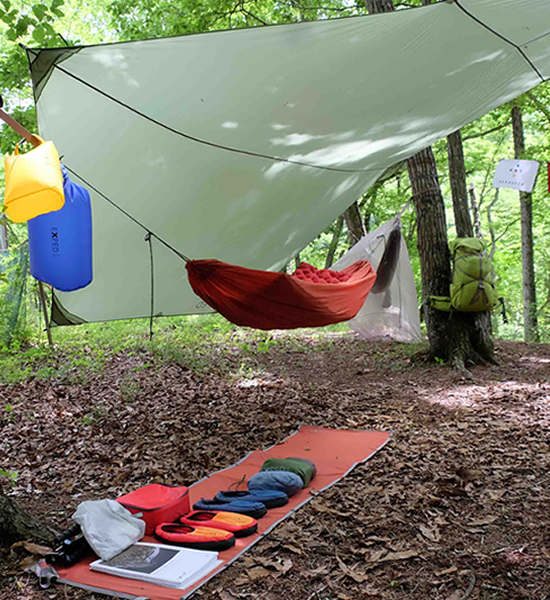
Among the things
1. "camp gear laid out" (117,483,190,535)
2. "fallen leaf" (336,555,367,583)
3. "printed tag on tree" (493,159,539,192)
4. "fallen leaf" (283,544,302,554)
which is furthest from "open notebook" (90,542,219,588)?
"printed tag on tree" (493,159,539,192)

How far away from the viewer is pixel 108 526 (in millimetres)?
1652

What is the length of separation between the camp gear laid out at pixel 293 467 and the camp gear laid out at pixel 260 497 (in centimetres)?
18

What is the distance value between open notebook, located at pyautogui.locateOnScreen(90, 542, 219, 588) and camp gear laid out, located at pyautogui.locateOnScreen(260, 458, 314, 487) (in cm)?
64

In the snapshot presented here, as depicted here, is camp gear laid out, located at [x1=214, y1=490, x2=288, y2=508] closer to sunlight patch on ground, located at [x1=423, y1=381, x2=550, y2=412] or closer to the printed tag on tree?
sunlight patch on ground, located at [x1=423, y1=381, x2=550, y2=412]

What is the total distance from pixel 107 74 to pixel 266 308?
1.19 meters

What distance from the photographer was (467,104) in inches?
102

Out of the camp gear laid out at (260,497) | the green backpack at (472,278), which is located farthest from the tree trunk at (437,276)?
the camp gear laid out at (260,497)

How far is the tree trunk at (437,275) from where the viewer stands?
3875mm

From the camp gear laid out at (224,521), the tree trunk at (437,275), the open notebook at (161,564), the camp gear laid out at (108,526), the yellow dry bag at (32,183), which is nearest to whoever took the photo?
the yellow dry bag at (32,183)

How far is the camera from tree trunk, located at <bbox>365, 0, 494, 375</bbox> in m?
3.88

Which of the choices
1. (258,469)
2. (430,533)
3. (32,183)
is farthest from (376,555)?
(32,183)

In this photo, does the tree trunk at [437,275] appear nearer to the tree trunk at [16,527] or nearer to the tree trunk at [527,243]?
the tree trunk at [527,243]

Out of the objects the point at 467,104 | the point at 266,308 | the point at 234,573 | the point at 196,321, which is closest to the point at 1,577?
the point at 234,573

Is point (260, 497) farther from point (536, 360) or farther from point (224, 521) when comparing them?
point (536, 360)
